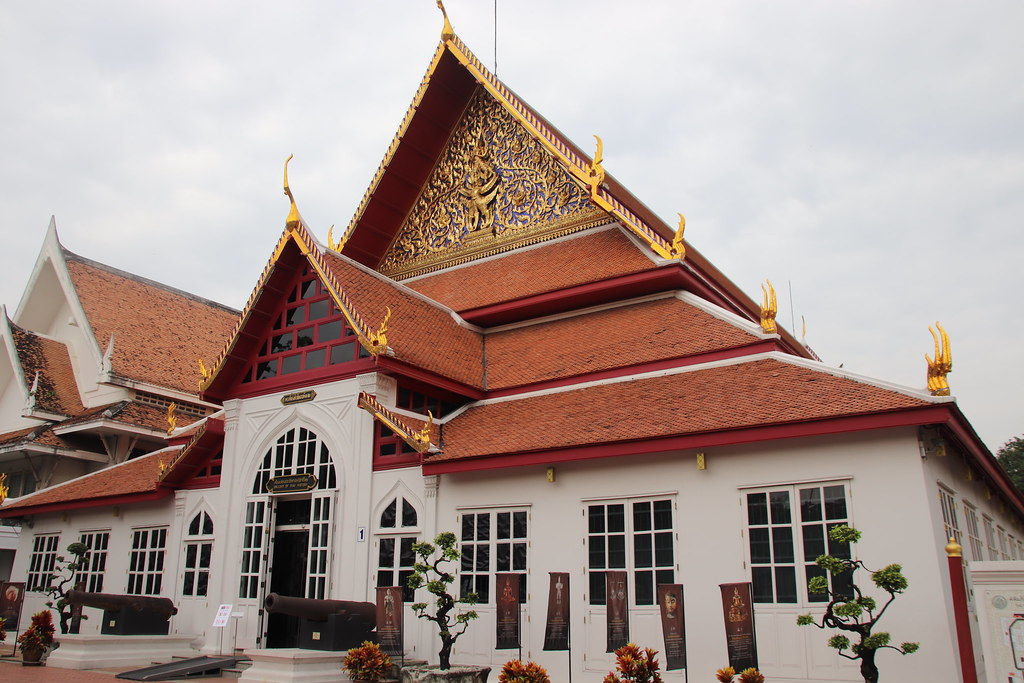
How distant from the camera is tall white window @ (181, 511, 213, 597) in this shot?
14.6 meters

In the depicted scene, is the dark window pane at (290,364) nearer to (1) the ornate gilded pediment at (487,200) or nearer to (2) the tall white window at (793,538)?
(1) the ornate gilded pediment at (487,200)

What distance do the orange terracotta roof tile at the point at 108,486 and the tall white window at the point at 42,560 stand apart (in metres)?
0.72

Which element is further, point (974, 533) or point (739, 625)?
point (974, 533)

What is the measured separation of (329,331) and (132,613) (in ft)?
17.5

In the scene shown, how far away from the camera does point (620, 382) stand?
1270cm

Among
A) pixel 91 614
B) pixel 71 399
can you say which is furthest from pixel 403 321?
pixel 71 399

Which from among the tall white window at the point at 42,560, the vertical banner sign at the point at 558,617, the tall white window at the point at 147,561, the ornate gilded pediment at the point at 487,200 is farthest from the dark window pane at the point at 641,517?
the tall white window at the point at 42,560

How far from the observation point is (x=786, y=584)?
31.6 ft

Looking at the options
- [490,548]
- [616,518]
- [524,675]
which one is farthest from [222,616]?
[616,518]

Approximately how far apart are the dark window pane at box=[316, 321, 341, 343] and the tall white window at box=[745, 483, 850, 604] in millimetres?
7099

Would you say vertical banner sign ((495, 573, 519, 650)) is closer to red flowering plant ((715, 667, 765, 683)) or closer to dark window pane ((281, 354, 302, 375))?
red flowering plant ((715, 667, 765, 683))

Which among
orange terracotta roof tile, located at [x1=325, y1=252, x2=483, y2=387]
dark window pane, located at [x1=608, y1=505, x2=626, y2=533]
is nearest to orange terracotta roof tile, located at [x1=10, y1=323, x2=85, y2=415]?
orange terracotta roof tile, located at [x1=325, y1=252, x2=483, y2=387]

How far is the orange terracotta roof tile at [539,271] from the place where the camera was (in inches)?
574

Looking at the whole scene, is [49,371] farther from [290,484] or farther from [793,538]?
[793,538]
